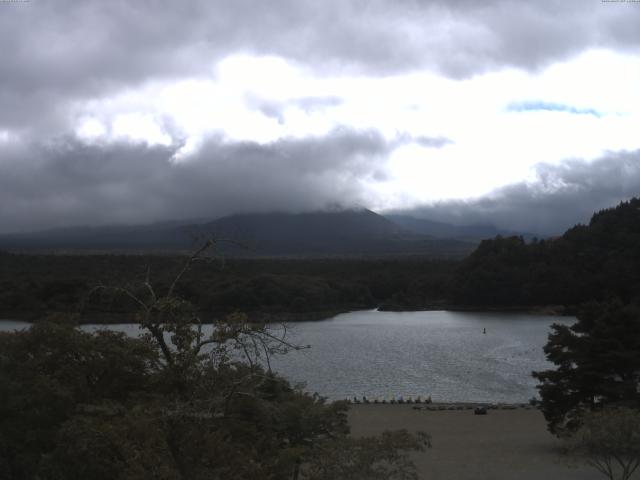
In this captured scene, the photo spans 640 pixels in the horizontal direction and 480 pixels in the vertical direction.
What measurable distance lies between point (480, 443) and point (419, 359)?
70.1ft

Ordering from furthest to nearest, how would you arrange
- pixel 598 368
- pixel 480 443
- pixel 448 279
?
pixel 448 279
pixel 480 443
pixel 598 368

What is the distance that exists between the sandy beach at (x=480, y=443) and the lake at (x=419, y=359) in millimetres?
4487

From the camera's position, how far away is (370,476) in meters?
8.25

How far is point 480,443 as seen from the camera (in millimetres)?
21250

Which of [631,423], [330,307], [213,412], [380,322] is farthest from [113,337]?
[330,307]

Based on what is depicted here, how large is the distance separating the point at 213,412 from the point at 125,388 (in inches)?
155

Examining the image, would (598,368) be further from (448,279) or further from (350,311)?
(448,279)

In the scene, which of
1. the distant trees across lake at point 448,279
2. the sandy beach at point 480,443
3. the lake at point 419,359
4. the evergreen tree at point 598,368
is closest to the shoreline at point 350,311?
the distant trees across lake at point 448,279

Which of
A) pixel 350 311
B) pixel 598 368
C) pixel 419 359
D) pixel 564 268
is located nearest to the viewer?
pixel 598 368

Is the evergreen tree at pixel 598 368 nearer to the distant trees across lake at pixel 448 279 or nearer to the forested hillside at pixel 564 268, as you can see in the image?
the distant trees across lake at pixel 448 279

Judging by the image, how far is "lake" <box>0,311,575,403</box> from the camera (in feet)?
109

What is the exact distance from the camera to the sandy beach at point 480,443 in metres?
17.2

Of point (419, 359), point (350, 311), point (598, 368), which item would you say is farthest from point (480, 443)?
point (350, 311)

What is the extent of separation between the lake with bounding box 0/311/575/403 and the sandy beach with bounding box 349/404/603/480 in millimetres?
4487
